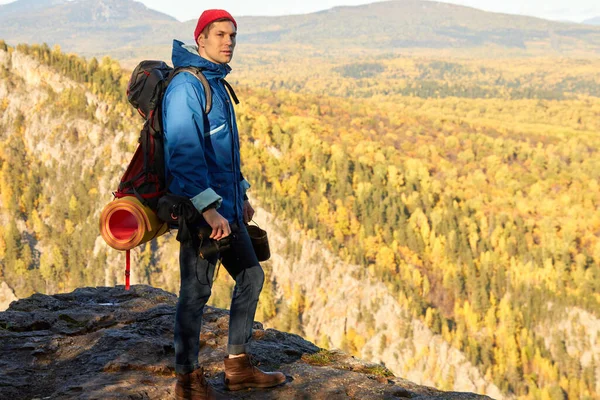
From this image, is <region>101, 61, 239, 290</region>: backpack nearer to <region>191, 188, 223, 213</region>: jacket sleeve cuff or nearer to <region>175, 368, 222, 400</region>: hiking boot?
<region>191, 188, 223, 213</region>: jacket sleeve cuff

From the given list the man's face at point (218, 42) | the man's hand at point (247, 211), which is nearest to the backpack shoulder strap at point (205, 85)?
the man's face at point (218, 42)

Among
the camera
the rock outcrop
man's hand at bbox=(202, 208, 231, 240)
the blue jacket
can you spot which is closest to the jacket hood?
the blue jacket

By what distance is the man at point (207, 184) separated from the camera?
525cm

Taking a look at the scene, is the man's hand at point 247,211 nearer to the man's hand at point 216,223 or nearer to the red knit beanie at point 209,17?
the man's hand at point 216,223

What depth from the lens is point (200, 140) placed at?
209 inches

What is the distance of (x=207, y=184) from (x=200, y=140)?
368 mm

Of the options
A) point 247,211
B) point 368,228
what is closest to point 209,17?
point 247,211

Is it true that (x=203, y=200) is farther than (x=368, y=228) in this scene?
No

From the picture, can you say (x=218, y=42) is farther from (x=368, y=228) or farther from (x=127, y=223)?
(x=368, y=228)

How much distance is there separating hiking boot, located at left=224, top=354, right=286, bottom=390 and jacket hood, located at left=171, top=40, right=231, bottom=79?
8.97 ft

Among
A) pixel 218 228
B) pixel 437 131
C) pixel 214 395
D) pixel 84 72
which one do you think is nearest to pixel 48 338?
pixel 214 395

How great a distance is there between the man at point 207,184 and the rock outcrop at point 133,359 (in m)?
0.60

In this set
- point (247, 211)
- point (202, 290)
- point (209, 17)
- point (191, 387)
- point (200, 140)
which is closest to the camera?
point (200, 140)

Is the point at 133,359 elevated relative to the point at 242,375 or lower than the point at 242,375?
lower
